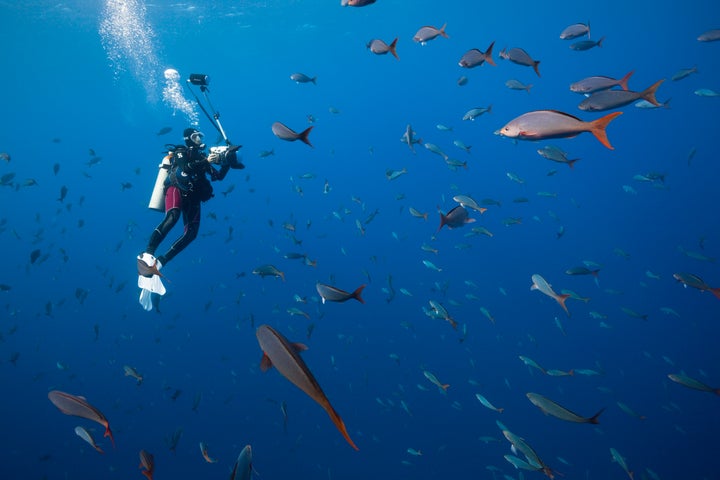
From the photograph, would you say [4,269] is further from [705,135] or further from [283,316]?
[705,135]

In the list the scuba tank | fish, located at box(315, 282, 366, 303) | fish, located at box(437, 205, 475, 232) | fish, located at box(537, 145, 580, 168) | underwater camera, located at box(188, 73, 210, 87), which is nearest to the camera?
fish, located at box(315, 282, 366, 303)

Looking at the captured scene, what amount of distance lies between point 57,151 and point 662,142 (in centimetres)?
15346

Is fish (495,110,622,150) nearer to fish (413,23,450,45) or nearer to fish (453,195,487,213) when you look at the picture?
fish (453,195,487,213)

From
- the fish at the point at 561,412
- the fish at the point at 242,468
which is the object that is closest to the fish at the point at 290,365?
the fish at the point at 242,468

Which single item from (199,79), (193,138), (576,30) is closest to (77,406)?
(193,138)

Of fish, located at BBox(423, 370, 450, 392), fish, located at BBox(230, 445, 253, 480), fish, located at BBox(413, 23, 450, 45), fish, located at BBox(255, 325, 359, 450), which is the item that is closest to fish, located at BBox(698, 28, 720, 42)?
fish, located at BBox(413, 23, 450, 45)

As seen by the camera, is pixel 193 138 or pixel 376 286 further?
pixel 376 286

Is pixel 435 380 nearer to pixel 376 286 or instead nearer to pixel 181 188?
pixel 181 188

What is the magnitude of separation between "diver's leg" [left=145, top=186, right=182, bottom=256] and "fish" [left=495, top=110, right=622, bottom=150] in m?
5.88

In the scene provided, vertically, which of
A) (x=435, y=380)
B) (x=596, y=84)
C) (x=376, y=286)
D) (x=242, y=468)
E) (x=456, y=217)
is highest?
(x=596, y=84)

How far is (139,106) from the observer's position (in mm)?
70375

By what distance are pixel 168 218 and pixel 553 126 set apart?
20.3ft

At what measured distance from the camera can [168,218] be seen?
6.63 metres

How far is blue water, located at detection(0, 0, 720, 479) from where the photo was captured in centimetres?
1825
